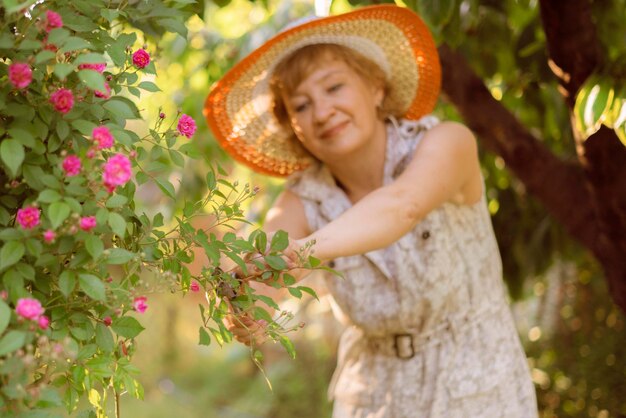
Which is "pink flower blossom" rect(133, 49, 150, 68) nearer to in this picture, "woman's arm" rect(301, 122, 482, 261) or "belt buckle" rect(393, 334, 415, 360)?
"woman's arm" rect(301, 122, 482, 261)

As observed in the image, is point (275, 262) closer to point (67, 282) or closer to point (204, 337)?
point (204, 337)

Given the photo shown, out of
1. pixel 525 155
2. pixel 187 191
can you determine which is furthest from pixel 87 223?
pixel 187 191

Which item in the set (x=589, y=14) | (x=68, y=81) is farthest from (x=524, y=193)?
(x=68, y=81)

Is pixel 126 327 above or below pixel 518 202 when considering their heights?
above

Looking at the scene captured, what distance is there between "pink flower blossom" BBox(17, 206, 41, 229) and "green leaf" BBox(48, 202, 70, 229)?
0.04m

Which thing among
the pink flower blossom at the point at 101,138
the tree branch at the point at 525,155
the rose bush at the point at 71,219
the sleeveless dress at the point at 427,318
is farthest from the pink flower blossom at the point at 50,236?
the tree branch at the point at 525,155

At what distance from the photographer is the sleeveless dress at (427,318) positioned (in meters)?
2.06

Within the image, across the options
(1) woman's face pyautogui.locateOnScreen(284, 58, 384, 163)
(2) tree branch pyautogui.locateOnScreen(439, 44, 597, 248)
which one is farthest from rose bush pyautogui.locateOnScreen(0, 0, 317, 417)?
(2) tree branch pyautogui.locateOnScreen(439, 44, 597, 248)

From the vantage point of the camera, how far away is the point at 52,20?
1065 millimetres

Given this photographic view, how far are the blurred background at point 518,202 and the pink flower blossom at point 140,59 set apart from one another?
38 centimetres

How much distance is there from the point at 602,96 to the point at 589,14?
528 millimetres

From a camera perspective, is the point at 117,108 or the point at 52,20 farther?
the point at 117,108

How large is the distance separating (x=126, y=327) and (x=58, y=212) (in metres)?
0.23

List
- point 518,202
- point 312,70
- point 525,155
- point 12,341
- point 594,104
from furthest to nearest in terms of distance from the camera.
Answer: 1. point 518,202
2. point 525,155
3. point 312,70
4. point 594,104
5. point 12,341
